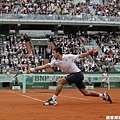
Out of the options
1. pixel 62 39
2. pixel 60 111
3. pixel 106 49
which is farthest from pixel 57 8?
pixel 60 111

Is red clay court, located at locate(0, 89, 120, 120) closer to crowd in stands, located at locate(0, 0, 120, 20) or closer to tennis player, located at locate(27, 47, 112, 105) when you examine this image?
tennis player, located at locate(27, 47, 112, 105)

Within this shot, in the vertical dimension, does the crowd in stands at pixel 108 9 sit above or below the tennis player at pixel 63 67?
above

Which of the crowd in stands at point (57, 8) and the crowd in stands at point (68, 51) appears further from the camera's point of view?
the crowd in stands at point (57, 8)

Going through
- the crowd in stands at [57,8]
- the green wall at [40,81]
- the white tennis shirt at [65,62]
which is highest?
the crowd in stands at [57,8]

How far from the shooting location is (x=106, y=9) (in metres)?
52.9

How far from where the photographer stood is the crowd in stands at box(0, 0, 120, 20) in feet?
160

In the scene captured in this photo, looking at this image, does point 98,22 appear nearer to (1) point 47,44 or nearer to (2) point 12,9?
(1) point 47,44

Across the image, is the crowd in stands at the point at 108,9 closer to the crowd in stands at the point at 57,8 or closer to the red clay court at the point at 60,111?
the crowd in stands at the point at 57,8

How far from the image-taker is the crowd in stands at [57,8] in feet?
160

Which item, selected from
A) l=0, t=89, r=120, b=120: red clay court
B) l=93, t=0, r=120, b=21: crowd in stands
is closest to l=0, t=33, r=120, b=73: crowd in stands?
l=93, t=0, r=120, b=21: crowd in stands

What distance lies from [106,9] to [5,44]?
595 inches

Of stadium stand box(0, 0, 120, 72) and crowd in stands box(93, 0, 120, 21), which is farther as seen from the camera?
crowd in stands box(93, 0, 120, 21)

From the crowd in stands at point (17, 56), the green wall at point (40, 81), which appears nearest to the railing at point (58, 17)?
the crowd in stands at point (17, 56)

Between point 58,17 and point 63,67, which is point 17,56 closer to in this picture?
point 58,17
